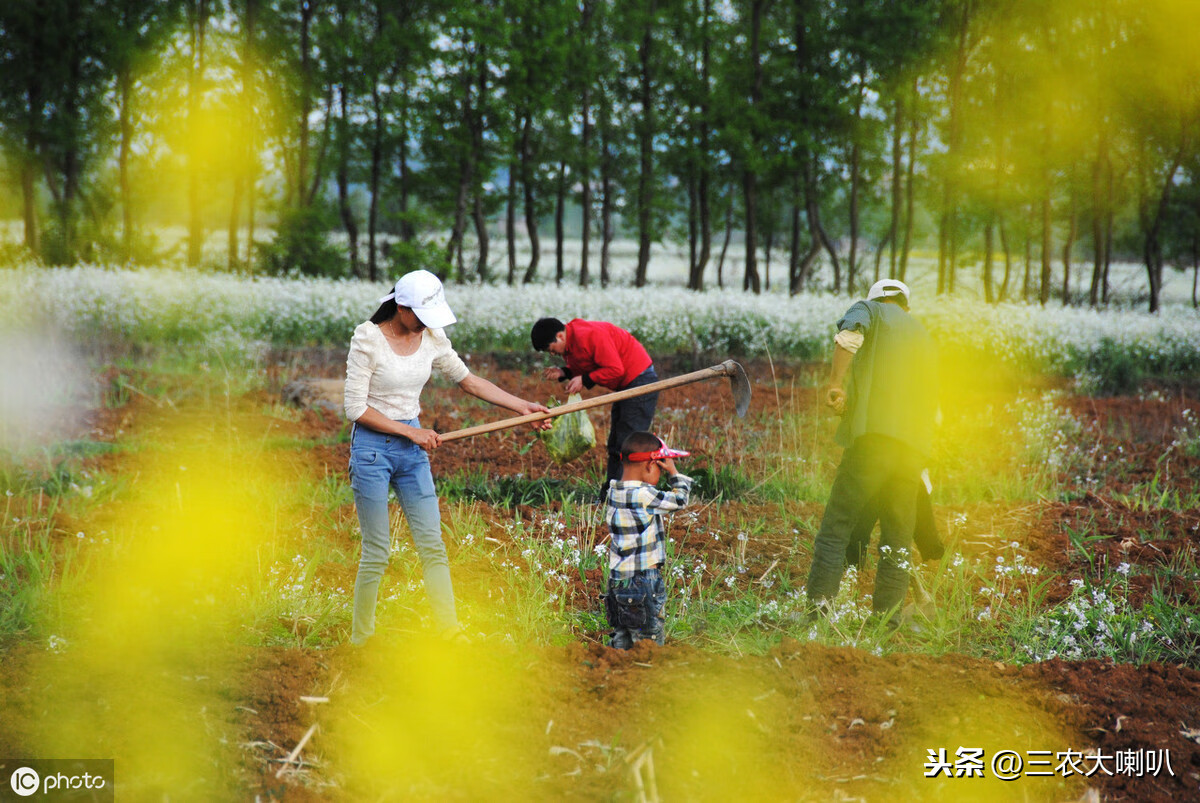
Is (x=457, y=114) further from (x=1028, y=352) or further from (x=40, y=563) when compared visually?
(x=40, y=563)

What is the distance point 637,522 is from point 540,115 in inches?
1067

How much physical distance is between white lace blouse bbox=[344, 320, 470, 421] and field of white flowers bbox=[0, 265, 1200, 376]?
10349mm

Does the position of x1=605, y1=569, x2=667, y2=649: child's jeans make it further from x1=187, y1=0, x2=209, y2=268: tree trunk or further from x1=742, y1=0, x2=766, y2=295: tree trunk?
x1=187, y1=0, x2=209, y2=268: tree trunk

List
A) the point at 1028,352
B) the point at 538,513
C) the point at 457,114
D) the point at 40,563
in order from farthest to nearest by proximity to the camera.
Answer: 1. the point at 457,114
2. the point at 1028,352
3. the point at 538,513
4. the point at 40,563

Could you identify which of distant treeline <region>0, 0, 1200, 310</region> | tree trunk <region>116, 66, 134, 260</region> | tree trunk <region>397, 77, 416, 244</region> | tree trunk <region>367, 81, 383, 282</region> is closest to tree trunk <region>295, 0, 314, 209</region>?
distant treeline <region>0, 0, 1200, 310</region>

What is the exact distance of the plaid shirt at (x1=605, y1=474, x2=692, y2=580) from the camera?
4.10m

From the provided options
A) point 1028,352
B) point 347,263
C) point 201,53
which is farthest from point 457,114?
point 1028,352

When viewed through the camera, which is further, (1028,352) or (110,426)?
(1028,352)

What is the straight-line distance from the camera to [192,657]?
393 cm

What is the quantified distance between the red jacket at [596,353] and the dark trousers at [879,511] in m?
2.07

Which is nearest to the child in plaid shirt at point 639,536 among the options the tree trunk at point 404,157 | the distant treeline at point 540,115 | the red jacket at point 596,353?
the red jacket at point 596,353

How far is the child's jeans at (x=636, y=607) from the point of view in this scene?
165 inches

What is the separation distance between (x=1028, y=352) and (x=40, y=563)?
13.5m

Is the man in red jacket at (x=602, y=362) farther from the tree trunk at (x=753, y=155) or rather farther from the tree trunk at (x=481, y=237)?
the tree trunk at (x=481, y=237)
